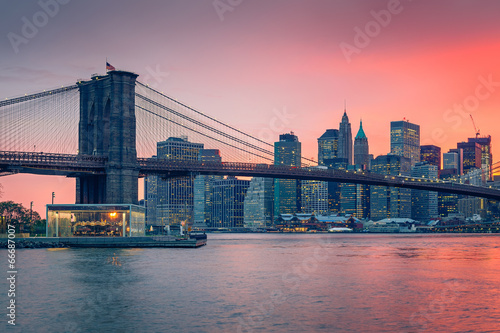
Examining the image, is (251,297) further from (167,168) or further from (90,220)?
(167,168)

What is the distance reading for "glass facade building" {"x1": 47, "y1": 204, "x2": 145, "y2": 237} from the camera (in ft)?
277

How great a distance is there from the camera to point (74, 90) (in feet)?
314

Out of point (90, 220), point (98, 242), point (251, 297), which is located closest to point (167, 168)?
point (90, 220)

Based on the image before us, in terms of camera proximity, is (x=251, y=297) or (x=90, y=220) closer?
(x=251, y=297)

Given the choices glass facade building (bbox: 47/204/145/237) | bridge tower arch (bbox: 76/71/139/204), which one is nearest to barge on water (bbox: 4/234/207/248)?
glass facade building (bbox: 47/204/145/237)

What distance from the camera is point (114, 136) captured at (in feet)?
287

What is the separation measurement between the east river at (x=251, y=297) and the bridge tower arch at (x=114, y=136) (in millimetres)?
30979

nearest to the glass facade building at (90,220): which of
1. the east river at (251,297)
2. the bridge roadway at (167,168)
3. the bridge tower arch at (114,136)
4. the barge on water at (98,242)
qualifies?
the bridge tower arch at (114,136)

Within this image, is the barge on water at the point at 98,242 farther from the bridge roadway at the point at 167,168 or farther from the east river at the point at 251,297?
the east river at the point at 251,297

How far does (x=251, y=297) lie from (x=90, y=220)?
5467 cm

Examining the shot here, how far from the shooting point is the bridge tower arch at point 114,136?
87.0 m

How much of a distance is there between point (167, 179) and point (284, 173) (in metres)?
22.0

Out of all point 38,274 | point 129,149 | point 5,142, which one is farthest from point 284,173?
point 38,274

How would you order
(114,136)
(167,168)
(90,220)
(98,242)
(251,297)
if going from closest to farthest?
1. (251,297)
2. (98,242)
3. (90,220)
4. (114,136)
5. (167,168)
